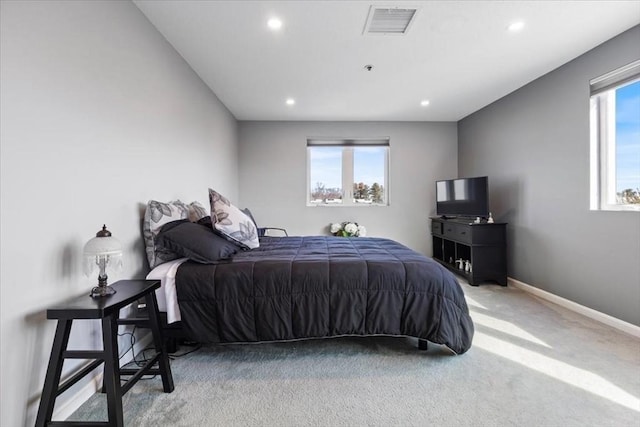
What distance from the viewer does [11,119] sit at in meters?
1.20

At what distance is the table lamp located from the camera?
1421 millimetres

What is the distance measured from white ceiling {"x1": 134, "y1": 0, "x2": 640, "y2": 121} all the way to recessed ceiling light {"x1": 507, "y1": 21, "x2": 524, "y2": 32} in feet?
0.14

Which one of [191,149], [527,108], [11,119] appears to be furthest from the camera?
[527,108]

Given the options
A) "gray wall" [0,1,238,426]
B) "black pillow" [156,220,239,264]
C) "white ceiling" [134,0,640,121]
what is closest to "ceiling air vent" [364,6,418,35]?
"white ceiling" [134,0,640,121]

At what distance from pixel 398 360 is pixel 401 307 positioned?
0.37m

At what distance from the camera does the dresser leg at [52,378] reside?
1.23 m

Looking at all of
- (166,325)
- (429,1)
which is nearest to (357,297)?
(166,325)

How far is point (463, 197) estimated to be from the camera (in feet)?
14.0

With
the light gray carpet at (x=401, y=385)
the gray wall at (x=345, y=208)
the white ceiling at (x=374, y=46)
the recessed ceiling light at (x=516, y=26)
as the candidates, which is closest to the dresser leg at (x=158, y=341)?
the light gray carpet at (x=401, y=385)

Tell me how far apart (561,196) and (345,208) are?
2946 millimetres

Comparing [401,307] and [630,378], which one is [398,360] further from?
[630,378]

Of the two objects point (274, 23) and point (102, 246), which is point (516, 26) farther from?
point (102, 246)

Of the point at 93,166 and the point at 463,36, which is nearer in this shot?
the point at 93,166

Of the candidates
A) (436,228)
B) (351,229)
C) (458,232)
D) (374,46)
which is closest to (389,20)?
(374,46)
